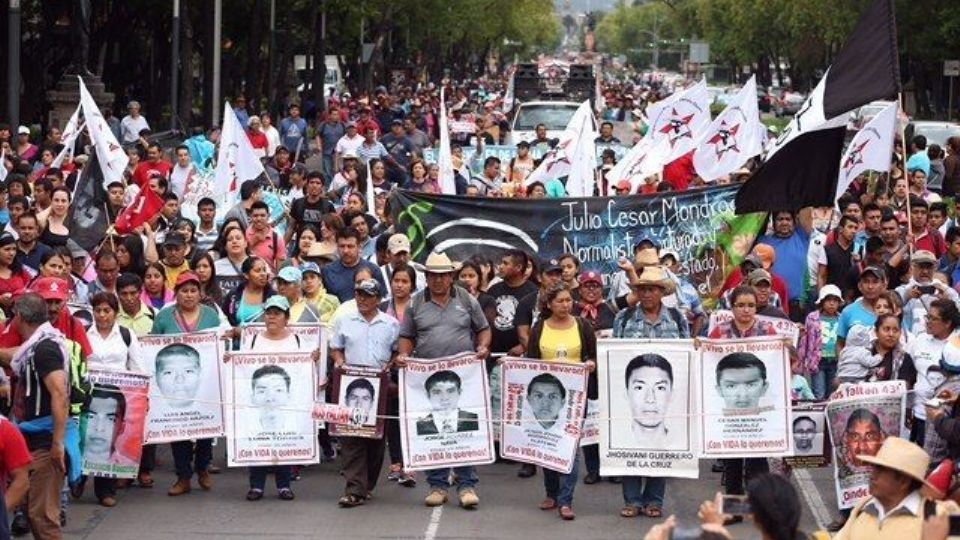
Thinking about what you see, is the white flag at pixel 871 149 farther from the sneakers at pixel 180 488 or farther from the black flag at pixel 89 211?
the black flag at pixel 89 211

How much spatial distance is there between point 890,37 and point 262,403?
5.28 meters

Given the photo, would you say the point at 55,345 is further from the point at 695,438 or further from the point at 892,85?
the point at 892,85

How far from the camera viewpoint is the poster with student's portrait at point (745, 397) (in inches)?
509

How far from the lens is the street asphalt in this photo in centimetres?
1252

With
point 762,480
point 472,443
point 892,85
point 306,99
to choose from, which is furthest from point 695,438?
point 306,99

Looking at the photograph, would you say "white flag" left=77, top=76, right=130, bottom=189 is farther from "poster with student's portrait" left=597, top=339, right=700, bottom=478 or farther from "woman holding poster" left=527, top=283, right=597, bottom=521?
"poster with student's portrait" left=597, top=339, right=700, bottom=478

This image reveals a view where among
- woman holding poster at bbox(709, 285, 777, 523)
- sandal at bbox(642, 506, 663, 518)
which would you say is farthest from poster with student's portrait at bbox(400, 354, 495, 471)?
woman holding poster at bbox(709, 285, 777, 523)

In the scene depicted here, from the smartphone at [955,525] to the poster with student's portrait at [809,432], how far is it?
16.8 feet

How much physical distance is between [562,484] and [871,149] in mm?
5003

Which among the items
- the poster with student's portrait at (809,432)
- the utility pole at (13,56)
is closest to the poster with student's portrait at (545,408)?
the poster with student's portrait at (809,432)

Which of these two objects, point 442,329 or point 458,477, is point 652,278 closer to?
point 442,329

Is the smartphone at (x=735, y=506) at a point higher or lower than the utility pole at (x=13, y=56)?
lower

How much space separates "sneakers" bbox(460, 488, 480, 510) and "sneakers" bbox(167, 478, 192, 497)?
5.94 feet

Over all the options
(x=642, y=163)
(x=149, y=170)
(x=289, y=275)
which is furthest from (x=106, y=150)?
(x=642, y=163)
